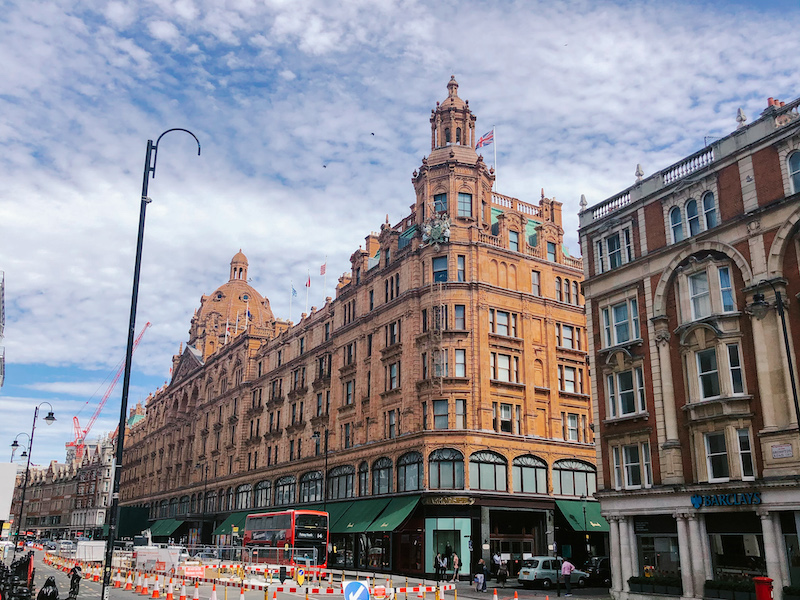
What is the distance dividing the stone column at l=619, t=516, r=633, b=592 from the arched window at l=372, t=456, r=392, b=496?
2266cm

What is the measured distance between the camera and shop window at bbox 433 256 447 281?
53500 mm

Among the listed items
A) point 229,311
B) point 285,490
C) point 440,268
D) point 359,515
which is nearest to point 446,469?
point 359,515

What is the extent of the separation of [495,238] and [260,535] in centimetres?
2764

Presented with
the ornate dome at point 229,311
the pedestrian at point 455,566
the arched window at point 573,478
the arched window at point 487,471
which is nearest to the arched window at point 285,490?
the arched window at point 487,471

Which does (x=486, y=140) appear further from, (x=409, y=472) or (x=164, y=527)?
(x=164, y=527)

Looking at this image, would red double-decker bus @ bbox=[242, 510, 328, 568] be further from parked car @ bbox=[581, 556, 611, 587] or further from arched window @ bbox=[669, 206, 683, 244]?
arched window @ bbox=[669, 206, 683, 244]

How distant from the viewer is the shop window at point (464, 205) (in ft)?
181

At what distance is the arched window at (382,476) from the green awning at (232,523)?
25109 mm

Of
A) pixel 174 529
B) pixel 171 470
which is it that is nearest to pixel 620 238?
A: pixel 174 529

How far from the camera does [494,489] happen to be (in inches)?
1950

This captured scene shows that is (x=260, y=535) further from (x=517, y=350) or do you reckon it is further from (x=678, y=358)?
(x=678, y=358)

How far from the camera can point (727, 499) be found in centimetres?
2822

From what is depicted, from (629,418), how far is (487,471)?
1814 centimetres

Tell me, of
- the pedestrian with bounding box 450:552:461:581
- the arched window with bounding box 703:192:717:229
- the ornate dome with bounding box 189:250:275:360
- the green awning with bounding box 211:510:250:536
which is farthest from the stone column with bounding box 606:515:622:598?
the ornate dome with bounding box 189:250:275:360
